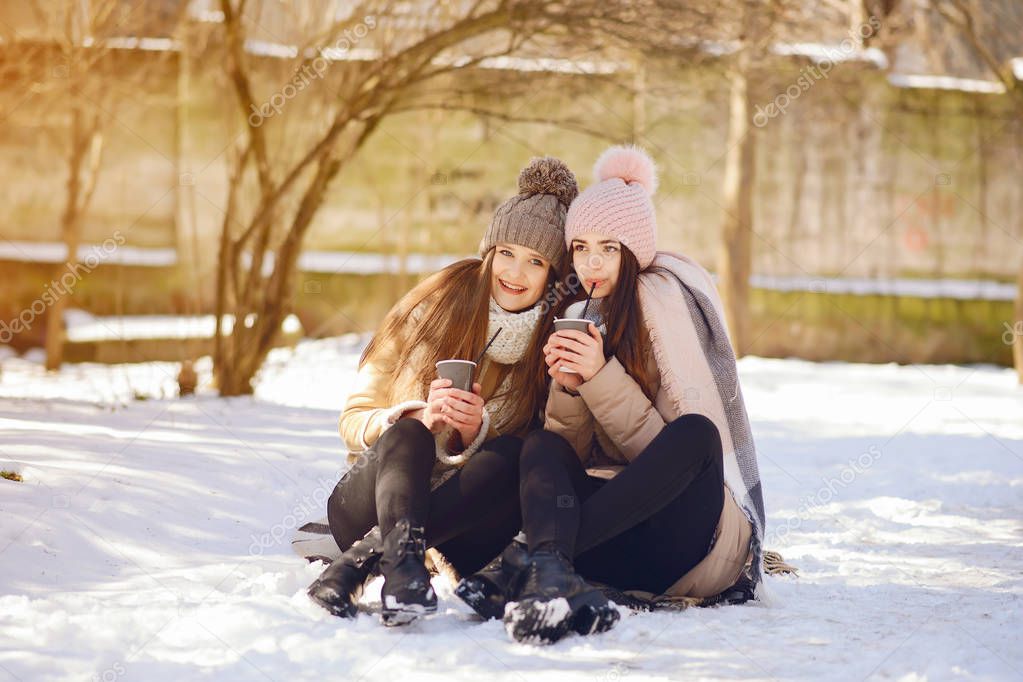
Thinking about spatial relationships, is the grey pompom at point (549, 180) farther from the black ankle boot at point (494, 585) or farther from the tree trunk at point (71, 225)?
the tree trunk at point (71, 225)

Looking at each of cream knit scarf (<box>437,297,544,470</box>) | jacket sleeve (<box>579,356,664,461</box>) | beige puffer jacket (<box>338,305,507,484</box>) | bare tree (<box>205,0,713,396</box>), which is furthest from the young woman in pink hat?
bare tree (<box>205,0,713,396</box>)

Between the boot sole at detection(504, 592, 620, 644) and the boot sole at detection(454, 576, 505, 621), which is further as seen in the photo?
the boot sole at detection(454, 576, 505, 621)

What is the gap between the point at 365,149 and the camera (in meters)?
13.4

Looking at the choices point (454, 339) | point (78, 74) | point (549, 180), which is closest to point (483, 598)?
point (454, 339)

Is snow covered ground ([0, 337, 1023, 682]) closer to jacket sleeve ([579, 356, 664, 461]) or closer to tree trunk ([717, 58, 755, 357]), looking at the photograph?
jacket sleeve ([579, 356, 664, 461])

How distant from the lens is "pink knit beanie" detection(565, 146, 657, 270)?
361 centimetres

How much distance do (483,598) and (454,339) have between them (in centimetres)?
85

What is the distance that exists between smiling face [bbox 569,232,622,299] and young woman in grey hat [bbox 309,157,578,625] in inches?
6.2

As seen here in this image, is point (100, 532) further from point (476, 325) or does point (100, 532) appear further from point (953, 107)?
point (953, 107)

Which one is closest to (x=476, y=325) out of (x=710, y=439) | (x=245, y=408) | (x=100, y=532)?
(x=710, y=439)

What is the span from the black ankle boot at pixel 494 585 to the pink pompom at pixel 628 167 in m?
1.27

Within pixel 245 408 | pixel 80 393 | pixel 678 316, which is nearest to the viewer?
pixel 678 316

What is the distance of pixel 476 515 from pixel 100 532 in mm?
1226

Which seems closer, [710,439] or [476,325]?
[710,439]
